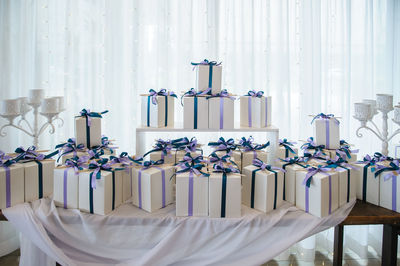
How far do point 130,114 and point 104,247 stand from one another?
133 centimetres

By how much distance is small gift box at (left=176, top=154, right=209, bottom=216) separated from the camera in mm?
1506

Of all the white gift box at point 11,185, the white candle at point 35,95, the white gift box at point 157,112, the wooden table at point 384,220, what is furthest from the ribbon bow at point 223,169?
the white candle at point 35,95

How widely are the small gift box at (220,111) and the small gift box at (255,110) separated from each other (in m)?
0.10

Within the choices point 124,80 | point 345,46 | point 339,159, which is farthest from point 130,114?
point 345,46

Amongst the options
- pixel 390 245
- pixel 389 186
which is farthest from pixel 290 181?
pixel 390 245

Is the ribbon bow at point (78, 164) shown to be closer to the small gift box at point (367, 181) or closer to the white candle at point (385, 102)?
the small gift box at point (367, 181)

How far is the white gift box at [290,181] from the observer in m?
1.65

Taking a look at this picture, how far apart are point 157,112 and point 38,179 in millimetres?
710

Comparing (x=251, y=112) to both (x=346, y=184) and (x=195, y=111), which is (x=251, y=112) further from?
(x=346, y=184)

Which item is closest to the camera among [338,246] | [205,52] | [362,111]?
[362,111]

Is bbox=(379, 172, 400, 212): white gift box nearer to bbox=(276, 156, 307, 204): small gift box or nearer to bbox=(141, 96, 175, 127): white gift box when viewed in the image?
bbox=(276, 156, 307, 204): small gift box

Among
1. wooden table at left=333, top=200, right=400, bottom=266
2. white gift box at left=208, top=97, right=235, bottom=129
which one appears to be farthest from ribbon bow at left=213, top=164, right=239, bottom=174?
wooden table at left=333, top=200, right=400, bottom=266

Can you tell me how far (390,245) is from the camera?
5.37ft

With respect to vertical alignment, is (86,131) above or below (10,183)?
above
